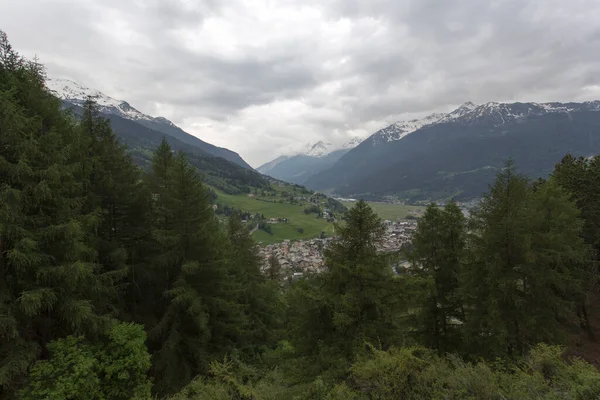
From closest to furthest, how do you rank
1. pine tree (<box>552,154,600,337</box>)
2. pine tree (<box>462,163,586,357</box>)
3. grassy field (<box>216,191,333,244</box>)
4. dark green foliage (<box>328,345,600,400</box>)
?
dark green foliage (<box>328,345,600,400</box>) < pine tree (<box>462,163,586,357</box>) < pine tree (<box>552,154,600,337</box>) < grassy field (<box>216,191,333,244</box>)

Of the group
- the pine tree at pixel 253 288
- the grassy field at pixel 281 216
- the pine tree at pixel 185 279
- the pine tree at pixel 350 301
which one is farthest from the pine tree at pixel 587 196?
the grassy field at pixel 281 216

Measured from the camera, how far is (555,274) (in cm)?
1508

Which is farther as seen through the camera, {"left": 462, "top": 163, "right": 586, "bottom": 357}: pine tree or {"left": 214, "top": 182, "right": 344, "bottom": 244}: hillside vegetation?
{"left": 214, "top": 182, "right": 344, "bottom": 244}: hillside vegetation

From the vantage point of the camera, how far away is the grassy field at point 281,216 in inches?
5180

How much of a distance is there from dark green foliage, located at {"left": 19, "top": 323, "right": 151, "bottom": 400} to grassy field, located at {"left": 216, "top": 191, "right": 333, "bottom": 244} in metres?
107

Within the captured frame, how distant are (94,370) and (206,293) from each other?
567cm

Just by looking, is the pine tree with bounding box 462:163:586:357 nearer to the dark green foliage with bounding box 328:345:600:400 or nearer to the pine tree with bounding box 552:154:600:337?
the dark green foliage with bounding box 328:345:600:400

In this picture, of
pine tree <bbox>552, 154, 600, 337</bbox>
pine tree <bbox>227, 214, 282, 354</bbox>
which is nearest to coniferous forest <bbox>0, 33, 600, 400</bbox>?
pine tree <bbox>227, 214, 282, 354</bbox>

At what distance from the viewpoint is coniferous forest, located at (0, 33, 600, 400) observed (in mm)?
10047

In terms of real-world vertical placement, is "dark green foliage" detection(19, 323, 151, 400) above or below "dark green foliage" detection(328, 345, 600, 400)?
below

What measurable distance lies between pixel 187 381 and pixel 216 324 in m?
2.82

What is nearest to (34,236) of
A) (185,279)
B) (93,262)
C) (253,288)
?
(93,262)

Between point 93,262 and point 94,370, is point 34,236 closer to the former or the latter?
point 93,262

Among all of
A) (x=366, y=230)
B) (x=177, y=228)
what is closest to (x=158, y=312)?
(x=177, y=228)
